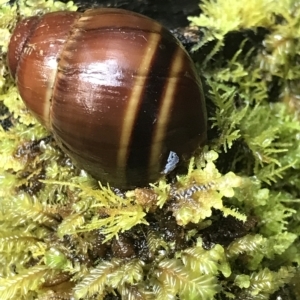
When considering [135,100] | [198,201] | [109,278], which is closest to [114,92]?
[135,100]

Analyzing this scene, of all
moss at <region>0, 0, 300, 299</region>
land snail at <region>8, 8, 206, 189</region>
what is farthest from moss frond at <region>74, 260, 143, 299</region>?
land snail at <region>8, 8, 206, 189</region>

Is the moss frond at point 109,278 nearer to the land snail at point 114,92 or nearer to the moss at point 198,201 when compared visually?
the moss at point 198,201

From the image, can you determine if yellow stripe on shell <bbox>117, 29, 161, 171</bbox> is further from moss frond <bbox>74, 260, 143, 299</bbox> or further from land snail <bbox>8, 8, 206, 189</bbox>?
moss frond <bbox>74, 260, 143, 299</bbox>

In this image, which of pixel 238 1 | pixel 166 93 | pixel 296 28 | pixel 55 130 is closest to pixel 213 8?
pixel 238 1

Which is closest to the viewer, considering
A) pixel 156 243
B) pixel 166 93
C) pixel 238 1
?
pixel 166 93

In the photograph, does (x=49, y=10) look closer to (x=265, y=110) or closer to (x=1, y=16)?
(x=1, y=16)
